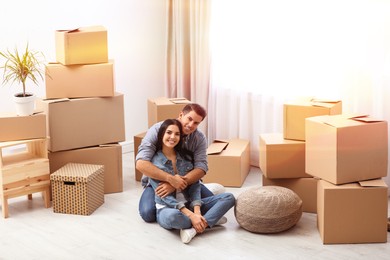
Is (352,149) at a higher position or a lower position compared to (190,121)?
lower

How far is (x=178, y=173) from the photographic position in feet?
12.5

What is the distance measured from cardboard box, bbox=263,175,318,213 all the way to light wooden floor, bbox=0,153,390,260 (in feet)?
0.22

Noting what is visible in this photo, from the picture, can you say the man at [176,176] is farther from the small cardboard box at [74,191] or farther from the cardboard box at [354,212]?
the cardboard box at [354,212]

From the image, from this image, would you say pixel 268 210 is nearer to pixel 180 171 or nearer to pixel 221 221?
pixel 221 221

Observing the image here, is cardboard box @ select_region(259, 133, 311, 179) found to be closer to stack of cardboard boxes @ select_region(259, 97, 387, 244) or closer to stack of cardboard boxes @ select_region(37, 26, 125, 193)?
stack of cardboard boxes @ select_region(259, 97, 387, 244)

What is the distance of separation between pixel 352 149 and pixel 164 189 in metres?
1.01

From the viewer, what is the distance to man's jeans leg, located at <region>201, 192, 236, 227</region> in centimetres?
366

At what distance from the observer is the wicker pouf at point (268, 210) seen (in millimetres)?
3564

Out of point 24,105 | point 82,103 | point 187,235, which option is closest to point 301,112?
point 187,235

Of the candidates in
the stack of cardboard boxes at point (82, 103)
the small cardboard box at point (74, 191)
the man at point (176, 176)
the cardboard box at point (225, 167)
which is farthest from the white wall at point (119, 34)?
the man at point (176, 176)

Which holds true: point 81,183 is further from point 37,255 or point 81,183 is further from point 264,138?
point 264,138

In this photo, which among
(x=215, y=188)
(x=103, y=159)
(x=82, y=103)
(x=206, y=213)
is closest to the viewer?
(x=206, y=213)

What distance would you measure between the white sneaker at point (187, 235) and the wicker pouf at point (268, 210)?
282 mm

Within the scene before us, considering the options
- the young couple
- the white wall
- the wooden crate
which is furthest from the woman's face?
the white wall
